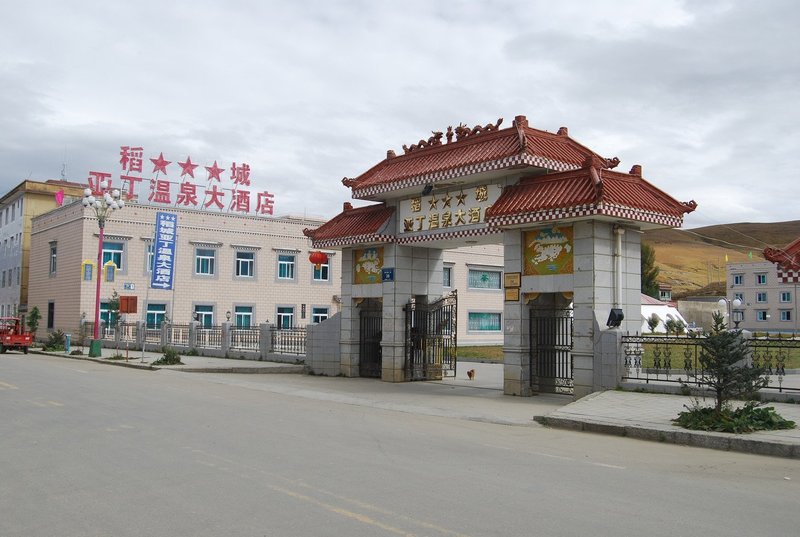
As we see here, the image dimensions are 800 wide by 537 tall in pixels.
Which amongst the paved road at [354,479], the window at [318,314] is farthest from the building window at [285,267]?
the paved road at [354,479]

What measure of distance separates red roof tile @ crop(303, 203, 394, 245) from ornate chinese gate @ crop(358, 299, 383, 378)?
7.72 feet

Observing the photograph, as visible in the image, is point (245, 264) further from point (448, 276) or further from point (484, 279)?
point (484, 279)

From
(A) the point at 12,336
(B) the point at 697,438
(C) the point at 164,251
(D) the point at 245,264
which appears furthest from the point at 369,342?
(D) the point at 245,264

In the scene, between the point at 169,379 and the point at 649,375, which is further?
the point at 169,379

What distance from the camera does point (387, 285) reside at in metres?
21.3

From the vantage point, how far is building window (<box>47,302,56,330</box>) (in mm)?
47594

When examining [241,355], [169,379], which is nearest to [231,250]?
[241,355]

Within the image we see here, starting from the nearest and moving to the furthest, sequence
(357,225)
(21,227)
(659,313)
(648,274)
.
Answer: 1. (357,225)
2. (21,227)
3. (659,313)
4. (648,274)

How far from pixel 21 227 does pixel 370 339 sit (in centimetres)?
4536

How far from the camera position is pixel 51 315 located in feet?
158

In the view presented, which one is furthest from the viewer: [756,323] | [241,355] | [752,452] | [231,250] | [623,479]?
[756,323]

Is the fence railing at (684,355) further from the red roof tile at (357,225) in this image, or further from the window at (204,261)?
the window at (204,261)

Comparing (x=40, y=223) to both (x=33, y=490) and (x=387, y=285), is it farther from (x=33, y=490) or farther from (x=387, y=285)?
(x=33, y=490)

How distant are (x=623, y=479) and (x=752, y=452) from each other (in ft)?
11.1
